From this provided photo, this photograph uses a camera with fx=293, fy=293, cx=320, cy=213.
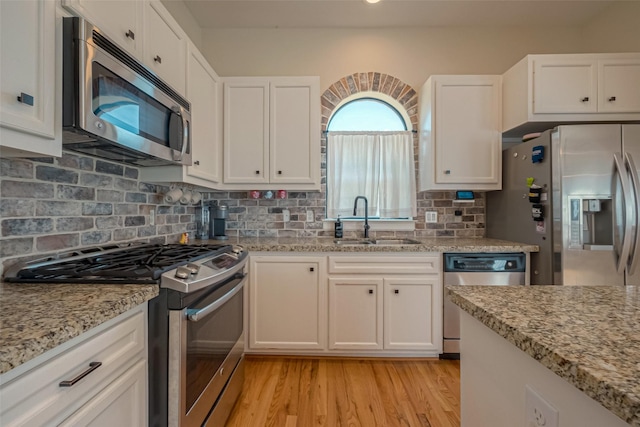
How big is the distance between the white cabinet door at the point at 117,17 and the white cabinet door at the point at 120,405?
1.27 m

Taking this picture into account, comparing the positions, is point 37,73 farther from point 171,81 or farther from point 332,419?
point 332,419

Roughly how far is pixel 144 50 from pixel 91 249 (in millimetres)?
1042

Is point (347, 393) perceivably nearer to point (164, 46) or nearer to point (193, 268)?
point (193, 268)

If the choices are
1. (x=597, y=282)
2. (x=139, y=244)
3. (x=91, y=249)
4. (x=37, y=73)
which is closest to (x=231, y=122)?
(x=139, y=244)

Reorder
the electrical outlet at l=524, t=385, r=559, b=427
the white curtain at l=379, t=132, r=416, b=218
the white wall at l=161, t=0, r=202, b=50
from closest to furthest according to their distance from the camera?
→ the electrical outlet at l=524, t=385, r=559, b=427
the white wall at l=161, t=0, r=202, b=50
the white curtain at l=379, t=132, r=416, b=218

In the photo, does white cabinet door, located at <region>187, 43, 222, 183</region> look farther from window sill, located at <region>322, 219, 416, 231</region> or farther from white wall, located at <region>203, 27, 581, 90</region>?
window sill, located at <region>322, 219, 416, 231</region>

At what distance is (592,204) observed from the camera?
6.26ft

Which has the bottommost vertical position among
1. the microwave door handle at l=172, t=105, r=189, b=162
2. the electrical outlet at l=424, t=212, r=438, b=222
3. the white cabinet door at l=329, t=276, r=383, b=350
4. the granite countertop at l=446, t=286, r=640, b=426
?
the white cabinet door at l=329, t=276, r=383, b=350

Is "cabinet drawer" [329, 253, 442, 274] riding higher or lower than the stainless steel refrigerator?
lower

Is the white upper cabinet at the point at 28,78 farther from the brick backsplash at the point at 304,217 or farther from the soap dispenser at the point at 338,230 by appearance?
the soap dispenser at the point at 338,230

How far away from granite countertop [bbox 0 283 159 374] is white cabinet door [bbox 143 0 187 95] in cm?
117

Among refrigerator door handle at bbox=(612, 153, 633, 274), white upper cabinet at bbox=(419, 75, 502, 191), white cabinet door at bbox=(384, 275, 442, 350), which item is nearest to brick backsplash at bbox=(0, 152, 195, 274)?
white cabinet door at bbox=(384, 275, 442, 350)

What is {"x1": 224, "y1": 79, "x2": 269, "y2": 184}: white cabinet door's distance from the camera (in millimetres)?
2555

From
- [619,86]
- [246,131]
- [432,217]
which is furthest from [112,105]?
[619,86]
